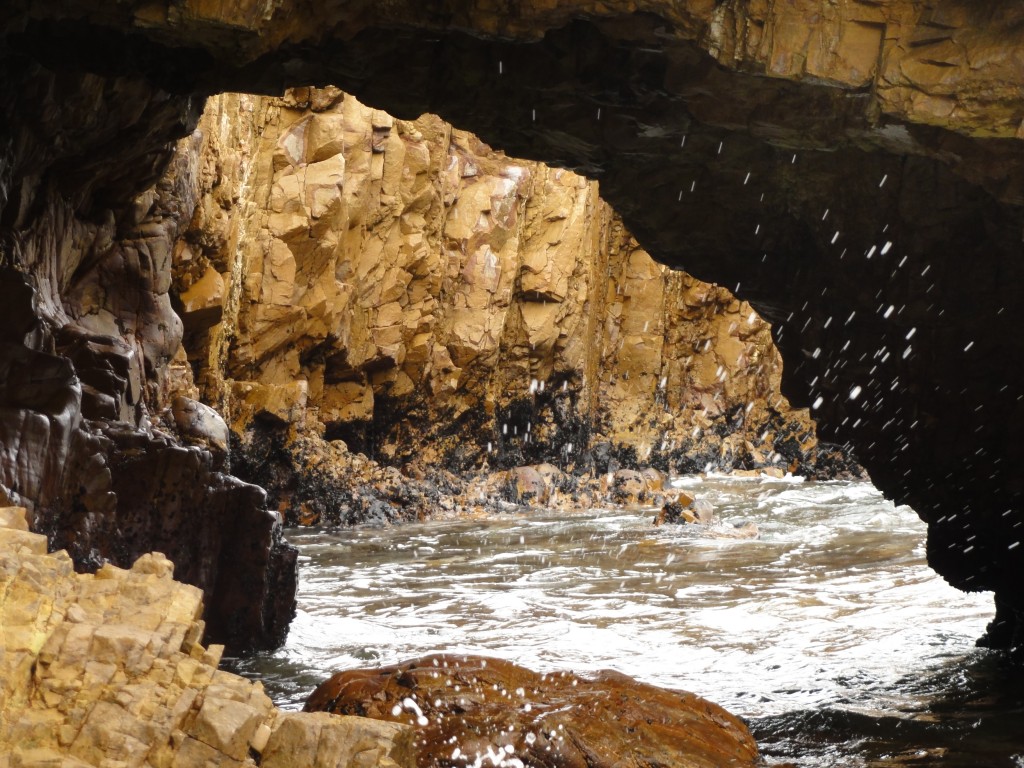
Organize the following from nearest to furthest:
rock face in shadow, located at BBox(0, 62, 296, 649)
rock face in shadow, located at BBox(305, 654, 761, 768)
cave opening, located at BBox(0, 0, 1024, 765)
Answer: rock face in shadow, located at BBox(305, 654, 761, 768) → cave opening, located at BBox(0, 0, 1024, 765) → rock face in shadow, located at BBox(0, 62, 296, 649)

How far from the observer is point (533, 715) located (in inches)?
224

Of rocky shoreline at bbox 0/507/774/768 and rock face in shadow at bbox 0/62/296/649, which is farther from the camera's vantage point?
rock face in shadow at bbox 0/62/296/649

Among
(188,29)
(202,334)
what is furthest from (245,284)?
(188,29)

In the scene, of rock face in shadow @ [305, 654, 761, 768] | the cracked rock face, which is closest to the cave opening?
the cracked rock face

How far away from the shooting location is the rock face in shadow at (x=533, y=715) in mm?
5422

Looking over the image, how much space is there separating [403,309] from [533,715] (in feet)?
63.4

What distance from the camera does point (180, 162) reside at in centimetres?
1188

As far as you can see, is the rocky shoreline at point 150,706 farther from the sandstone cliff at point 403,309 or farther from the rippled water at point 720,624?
the sandstone cliff at point 403,309

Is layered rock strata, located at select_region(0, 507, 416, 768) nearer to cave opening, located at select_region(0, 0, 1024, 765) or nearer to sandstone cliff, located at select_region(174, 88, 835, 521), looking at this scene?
cave opening, located at select_region(0, 0, 1024, 765)

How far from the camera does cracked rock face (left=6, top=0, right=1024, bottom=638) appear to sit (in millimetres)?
5672

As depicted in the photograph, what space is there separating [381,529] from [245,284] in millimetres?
5066

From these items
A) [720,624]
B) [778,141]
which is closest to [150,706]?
[778,141]

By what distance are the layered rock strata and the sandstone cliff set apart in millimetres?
10487

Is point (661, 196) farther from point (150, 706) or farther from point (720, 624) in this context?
point (150, 706)
